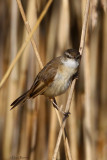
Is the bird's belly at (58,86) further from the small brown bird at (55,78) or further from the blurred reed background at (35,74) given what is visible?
the blurred reed background at (35,74)

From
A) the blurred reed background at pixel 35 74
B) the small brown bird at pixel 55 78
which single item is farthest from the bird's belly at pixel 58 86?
the blurred reed background at pixel 35 74

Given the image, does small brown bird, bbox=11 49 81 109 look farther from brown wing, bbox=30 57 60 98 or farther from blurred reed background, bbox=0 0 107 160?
blurred reed background, bbox=0 0 107 160

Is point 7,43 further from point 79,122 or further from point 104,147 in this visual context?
point 104,147

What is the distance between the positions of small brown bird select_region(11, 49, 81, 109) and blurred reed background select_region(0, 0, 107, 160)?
0.36ft

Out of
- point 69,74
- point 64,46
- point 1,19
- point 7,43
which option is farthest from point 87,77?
point 1,19

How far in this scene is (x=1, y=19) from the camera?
2621mm

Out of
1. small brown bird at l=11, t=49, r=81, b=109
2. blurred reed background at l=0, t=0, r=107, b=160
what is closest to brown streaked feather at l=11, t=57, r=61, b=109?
small brown bird at l=11, t=49, r=81, b=109

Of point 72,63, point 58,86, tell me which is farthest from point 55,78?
point 72,63

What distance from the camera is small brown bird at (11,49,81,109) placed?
201 cm

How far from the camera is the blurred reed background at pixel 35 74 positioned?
2129mm

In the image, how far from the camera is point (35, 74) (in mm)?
2275

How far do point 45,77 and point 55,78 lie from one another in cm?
8

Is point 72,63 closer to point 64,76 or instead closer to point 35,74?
point 64,76

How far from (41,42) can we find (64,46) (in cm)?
24
